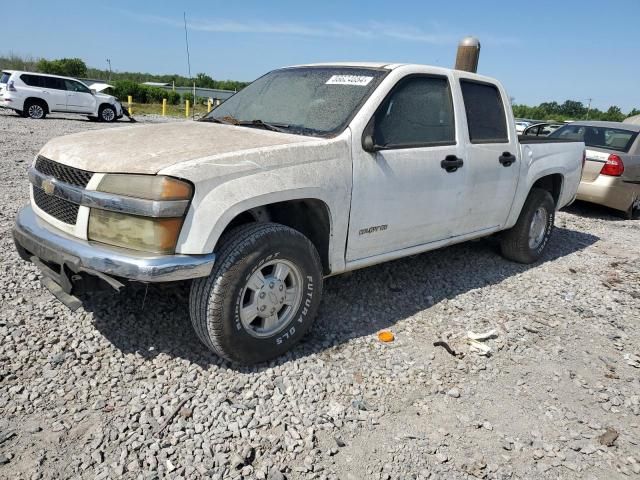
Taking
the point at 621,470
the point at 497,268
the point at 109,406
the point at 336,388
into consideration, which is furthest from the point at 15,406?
the point at 497,268

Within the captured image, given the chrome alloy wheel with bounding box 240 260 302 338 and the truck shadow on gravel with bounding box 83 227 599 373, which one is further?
the truck shadow on gravel with bounding box 83 227 599 373

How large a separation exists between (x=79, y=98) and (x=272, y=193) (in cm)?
1867

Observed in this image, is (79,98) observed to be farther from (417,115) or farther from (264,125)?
(417,115)

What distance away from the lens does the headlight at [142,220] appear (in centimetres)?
243

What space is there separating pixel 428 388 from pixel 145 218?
1.89 m

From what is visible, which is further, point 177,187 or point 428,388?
point 428,388

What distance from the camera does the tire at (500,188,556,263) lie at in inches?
203

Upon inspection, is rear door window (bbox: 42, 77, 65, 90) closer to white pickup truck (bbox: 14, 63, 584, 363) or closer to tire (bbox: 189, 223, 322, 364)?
white pickup truck (bbox: 14, 63, 584, 363)

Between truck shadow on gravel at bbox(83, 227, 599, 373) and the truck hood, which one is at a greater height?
the truck hood

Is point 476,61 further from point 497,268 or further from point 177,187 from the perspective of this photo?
point 177,187

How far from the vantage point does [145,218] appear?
246 centimetres

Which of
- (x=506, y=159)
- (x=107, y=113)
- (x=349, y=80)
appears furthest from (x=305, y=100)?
(x=107, y=113)

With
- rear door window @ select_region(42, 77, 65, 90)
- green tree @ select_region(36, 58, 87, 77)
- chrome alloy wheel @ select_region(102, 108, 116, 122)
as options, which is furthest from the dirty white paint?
green tree @ select_region(36, 58, 87, 77)

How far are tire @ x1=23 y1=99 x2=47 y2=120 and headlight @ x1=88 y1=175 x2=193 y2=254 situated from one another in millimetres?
17870
